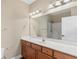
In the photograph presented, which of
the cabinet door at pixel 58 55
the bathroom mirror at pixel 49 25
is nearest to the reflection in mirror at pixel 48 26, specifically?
the bathroom mirror at pixel 49 25

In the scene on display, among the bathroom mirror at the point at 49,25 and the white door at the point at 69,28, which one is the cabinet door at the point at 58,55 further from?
the bathroom mirror at the point at 49,25

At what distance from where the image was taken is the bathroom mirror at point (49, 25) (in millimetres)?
2453

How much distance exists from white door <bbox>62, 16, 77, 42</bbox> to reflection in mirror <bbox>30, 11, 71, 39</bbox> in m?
0.11

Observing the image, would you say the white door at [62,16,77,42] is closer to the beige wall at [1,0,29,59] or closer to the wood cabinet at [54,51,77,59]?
the wood cabinet at [54,51,77,59]

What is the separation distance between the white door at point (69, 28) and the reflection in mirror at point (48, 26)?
4.2 inches

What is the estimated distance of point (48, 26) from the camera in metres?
2.91

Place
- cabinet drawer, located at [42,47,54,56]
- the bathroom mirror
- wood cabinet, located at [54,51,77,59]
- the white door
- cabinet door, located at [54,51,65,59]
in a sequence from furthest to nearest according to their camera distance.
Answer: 1. the bathroom mirror
2. the white door
3. cabinet drawer, located at [42,47,54,56]
4. cabinet door, located at [54,51,65,59]
5. wood cabinet, located at [54,51,77,59]

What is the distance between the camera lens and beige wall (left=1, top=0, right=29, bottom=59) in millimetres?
3441

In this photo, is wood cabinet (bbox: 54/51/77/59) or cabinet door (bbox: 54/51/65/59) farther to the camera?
cabinet door (bbox: 54/51/65/59)

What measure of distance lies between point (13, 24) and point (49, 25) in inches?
60.5

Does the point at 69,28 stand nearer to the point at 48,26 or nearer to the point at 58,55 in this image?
the point at 58,55

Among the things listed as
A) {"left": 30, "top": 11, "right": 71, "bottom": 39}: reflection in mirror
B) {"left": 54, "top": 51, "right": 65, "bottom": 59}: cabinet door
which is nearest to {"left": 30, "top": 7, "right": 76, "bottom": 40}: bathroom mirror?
{"left": 30, "top": 11, "right": 71, "bottom": 39}: reflection in mirror

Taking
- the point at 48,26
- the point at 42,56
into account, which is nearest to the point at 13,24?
the point at 48,26

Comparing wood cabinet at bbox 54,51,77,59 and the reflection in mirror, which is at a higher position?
the reflection in mirror
